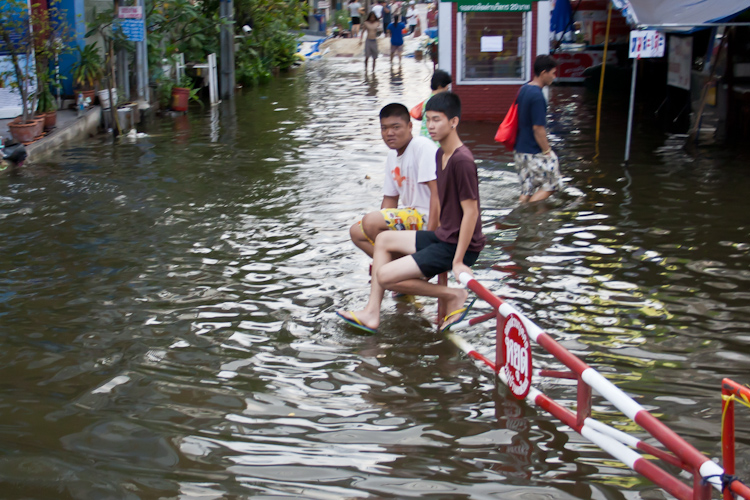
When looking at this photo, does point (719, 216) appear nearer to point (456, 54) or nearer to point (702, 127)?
point (702, 127)

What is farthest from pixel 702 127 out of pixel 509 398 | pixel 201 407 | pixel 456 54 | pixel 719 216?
pixel 201 407

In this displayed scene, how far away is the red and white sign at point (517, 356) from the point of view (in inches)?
168

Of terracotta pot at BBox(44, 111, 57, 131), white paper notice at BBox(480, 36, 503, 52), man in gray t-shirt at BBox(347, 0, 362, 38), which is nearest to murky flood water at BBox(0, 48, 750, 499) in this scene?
terracotta pot at BBox(44, 111, 57, 131)

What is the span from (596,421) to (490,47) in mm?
13451

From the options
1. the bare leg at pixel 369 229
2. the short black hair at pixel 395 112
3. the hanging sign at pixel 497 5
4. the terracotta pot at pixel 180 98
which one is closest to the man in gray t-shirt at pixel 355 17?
the terracotta pot at pixel 180 98

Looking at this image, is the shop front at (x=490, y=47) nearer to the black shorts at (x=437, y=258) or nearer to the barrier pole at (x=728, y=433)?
the black shorts at (x=437, y=258)

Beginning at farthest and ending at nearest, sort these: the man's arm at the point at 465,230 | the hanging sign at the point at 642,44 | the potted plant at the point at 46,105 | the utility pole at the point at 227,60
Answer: the utility pole at the point at 227,60, the potted plant at the point at 46,105, the hanging sign at the point at 642,44, the man's arm at the point at 465,230

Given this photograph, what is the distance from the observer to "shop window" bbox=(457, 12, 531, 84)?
Result: 16031mm

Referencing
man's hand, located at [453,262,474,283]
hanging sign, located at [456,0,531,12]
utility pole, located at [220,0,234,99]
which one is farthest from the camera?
utility pole, located at [220,0,234,99]

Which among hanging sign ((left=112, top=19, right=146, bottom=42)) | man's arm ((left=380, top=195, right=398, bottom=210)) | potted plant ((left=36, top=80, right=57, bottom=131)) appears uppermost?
hanging sign ((left=112, top=19, right=146, bottom=42))

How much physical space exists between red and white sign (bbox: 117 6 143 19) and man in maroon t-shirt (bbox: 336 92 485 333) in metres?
11.4

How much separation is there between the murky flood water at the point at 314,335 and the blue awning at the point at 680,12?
1.96 meters

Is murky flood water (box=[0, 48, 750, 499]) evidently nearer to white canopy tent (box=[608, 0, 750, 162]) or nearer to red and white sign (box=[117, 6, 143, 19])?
white canopy tent (box=[608, 0, 750, 162])

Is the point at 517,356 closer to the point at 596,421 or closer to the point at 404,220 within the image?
the point at 596,421
